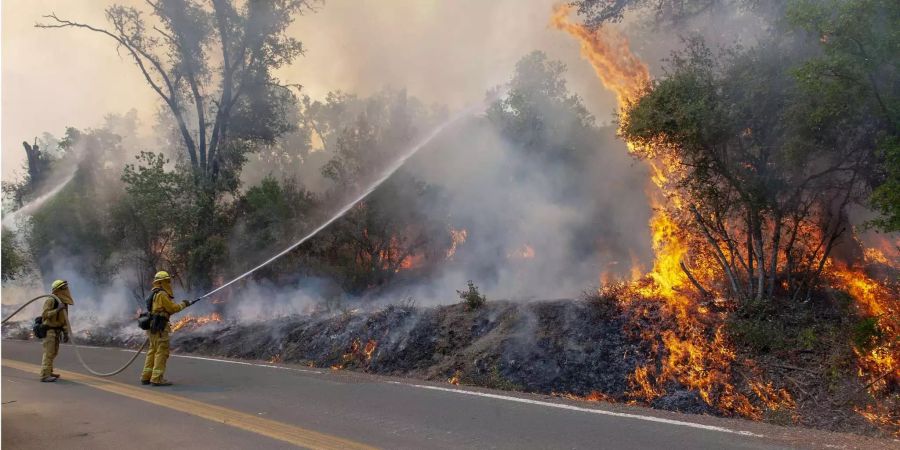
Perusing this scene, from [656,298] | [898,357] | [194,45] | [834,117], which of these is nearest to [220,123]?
[194,45]

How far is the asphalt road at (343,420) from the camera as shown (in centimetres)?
523

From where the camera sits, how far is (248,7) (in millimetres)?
23094

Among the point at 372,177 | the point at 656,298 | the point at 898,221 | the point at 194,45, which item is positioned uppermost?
the point at 194,45

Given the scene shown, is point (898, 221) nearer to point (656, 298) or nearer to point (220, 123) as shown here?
point (656, 298)

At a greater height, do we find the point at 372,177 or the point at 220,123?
the point at 220,123

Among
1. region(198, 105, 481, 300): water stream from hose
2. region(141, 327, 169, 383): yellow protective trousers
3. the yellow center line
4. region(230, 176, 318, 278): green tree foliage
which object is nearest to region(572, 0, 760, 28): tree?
region(198, 105, 481, 300): water stream from hose

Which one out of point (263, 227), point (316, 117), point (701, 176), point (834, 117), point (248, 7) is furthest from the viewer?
point (316, 117)

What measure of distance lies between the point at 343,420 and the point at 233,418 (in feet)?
3.84

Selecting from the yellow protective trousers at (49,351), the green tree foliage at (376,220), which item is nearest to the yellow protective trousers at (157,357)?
the yellow protective trousers at (49,351)

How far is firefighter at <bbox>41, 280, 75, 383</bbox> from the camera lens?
9.50m

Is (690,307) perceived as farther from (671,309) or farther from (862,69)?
(862,69)

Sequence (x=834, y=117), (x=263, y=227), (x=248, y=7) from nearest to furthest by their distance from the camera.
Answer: (x=834, y=117)
(x=263, y=227)
(x=248, y=7)

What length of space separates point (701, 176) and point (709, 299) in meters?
2.10

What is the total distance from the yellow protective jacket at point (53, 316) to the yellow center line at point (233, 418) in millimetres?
1001
